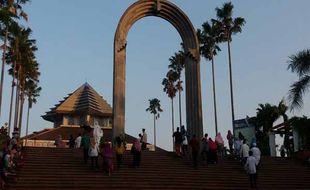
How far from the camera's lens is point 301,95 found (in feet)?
84.7

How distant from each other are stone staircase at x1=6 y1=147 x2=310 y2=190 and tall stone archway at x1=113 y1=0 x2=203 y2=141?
429 cm

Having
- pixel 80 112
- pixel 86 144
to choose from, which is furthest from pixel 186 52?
pixel 80 112

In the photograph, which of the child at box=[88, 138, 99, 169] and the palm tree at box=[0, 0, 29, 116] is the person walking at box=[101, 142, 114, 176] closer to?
the child at box=[88, 138, 99, 169]

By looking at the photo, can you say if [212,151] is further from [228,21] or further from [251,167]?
[228,21]

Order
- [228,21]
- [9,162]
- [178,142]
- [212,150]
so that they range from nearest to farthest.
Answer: [9,162] → [212,150] → [178,142] → [228,21]

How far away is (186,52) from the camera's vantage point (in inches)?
1119

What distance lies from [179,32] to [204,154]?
919cm

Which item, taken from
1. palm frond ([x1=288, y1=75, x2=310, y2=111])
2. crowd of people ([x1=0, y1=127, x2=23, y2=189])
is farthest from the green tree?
crowd of people ([x1=0, y1=127, x2=23, y2=189])

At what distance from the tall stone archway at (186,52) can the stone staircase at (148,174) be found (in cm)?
429

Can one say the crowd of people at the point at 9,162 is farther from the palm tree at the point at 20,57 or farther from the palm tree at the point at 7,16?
the palm tree at the point at 20,57

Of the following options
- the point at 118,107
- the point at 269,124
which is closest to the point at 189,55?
the point at 118,107

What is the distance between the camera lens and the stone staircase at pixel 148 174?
16.8 m

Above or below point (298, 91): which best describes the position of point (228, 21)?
above

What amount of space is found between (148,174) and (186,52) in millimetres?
11797
